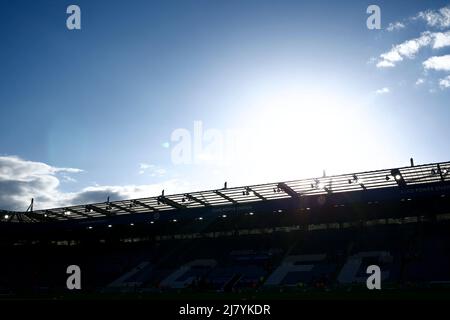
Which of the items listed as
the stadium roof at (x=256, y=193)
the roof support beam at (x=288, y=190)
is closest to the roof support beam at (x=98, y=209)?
the stadium roof at (x=256, y=193)

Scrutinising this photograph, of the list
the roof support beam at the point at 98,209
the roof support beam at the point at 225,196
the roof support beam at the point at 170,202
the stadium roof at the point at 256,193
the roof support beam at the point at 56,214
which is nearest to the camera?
the stadium roof at the point at 256,193

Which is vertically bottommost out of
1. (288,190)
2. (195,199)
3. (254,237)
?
(254,237)

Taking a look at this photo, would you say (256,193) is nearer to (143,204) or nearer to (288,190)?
(288,190)

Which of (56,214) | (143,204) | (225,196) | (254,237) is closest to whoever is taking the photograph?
(225,196)

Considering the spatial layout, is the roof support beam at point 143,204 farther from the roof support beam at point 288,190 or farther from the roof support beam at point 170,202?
the roof support beam at point 288,190

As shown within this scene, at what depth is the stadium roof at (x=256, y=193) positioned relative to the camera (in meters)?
33.1

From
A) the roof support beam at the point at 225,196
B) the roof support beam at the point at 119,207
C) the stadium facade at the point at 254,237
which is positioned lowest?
the stadium facade at the point at 254,237

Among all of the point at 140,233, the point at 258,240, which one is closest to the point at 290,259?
the point at 258,240

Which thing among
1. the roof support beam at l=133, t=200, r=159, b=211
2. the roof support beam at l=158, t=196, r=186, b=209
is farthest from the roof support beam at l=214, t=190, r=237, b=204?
the roof support beam at l=133, t=200, r=159, b=211

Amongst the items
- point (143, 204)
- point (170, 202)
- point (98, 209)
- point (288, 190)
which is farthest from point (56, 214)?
point (288, 190)

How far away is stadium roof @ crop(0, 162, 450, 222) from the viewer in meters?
33.1

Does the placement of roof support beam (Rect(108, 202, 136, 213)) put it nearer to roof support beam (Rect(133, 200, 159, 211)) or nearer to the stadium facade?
the stadium facade

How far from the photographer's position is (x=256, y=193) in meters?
38.8
